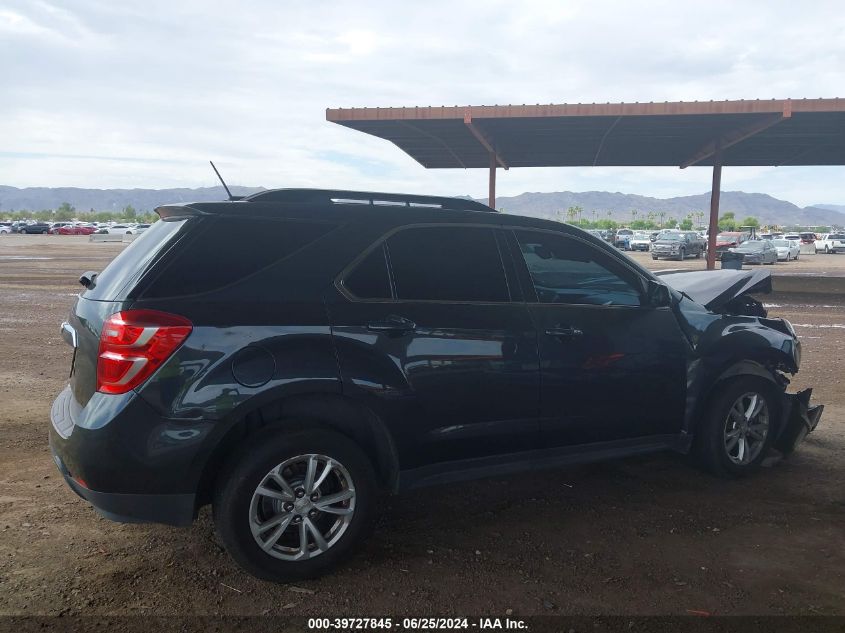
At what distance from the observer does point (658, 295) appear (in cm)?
440

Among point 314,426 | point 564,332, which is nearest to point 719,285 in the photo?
point 564,332

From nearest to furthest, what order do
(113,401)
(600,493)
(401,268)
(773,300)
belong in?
(113,401)
(401,268)
(600,493)
(773,300)

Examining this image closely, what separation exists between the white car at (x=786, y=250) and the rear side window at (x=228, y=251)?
43754 millimetres

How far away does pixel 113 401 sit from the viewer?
3.07 metres

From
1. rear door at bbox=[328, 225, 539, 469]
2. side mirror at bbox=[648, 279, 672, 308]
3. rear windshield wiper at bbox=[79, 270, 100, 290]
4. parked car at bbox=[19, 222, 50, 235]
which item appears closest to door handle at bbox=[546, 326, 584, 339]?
rear door at bbox=[328, 225, 539, 469]

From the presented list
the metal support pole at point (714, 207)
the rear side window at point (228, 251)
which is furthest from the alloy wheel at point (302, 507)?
the metal support pole at point (714, 207)

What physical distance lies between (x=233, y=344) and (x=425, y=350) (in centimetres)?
96

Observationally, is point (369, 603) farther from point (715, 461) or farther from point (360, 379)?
point (715, 461)

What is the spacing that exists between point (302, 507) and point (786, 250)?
44749 mm

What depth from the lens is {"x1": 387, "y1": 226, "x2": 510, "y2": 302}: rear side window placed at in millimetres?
3695

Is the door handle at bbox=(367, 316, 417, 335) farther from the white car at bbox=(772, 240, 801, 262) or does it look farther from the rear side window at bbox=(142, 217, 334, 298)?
the white car at bbox=(772, 240, 801, 262)

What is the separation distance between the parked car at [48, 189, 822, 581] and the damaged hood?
55cm

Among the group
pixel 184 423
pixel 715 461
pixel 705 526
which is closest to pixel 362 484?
pixel 184 423

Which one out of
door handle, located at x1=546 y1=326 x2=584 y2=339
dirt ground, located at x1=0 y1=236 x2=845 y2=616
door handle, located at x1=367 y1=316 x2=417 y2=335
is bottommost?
dirt ground, located at x1=0 y1=236 x2=845 y2=616
